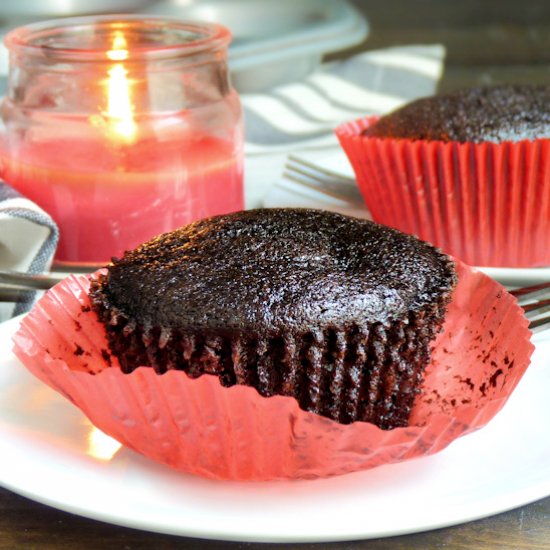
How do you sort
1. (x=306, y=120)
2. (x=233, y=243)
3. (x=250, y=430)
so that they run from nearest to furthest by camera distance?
(x=250, y=430) → (x=233, y=243) → (x=306, y=120)

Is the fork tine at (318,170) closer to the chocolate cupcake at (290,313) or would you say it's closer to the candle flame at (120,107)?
the candle flame at (120,107)

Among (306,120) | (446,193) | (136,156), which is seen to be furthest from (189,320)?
(306,120)

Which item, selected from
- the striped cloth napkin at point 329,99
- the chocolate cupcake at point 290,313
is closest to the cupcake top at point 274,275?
the chocolate cupcake at point 290,313

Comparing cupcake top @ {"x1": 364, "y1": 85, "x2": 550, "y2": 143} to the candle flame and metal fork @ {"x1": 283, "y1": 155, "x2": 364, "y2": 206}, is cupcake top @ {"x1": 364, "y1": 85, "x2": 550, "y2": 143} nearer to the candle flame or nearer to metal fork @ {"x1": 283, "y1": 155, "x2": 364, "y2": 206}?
metal fork @ {"x1": 283, "y1": 155, "x2": 364, "y2": 206}

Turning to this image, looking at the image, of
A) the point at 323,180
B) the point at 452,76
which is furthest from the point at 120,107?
the point at 452,76

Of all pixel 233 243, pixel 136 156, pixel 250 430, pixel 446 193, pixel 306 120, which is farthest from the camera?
pixel 306 120

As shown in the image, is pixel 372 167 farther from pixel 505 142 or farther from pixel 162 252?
pixel 162 252

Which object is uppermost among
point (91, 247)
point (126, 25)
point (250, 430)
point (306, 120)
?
point (126, 25)

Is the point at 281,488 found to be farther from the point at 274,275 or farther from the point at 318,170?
the point at 318,170

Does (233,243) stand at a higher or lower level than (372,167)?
higher
